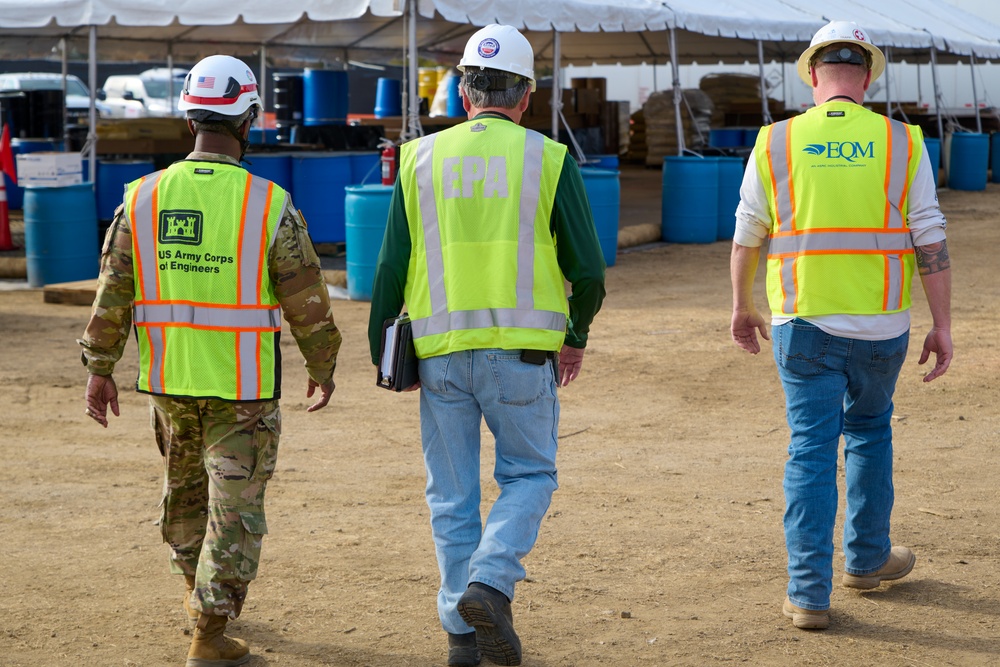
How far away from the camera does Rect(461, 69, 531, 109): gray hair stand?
11.4ft

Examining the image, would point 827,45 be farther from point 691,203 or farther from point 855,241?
point 691,203

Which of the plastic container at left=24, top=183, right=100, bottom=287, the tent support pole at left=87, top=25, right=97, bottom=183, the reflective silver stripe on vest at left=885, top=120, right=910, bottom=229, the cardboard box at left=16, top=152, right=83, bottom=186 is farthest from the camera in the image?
the tent support pole at left=87, top=25, right=97, bottom=183

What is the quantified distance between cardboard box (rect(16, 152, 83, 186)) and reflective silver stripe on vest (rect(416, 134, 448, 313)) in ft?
28.4

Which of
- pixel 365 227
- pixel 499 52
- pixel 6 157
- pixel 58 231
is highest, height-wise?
pixel 499 52

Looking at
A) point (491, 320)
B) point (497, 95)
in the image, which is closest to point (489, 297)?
point (491, 320)

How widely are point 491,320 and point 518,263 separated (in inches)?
6.7

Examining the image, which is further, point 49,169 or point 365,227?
point 49,169

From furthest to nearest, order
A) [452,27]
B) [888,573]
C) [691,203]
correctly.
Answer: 1. [691,203]
2. [452,27]
3. [888,573]

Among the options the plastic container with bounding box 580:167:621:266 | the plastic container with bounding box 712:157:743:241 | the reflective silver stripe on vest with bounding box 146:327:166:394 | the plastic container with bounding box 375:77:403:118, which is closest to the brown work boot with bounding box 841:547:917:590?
the reflective silver stripe on vest with bounding box 146:327:166:394

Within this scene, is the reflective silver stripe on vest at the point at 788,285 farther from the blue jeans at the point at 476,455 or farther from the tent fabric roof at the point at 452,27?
the tent fabric roof at the point at 452,27

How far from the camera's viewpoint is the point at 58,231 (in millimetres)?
11508

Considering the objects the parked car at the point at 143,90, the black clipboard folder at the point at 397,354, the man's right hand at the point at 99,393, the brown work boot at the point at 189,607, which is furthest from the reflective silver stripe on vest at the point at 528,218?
the parked car at the point at 143,90

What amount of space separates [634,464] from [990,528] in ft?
5.26

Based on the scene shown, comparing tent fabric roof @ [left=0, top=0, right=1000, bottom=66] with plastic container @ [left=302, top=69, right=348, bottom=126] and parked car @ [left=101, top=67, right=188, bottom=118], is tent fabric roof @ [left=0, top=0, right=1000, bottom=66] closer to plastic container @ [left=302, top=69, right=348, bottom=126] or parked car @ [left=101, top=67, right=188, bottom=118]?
plastic container @ [left=302, top=69, right=348, bottom=126]
